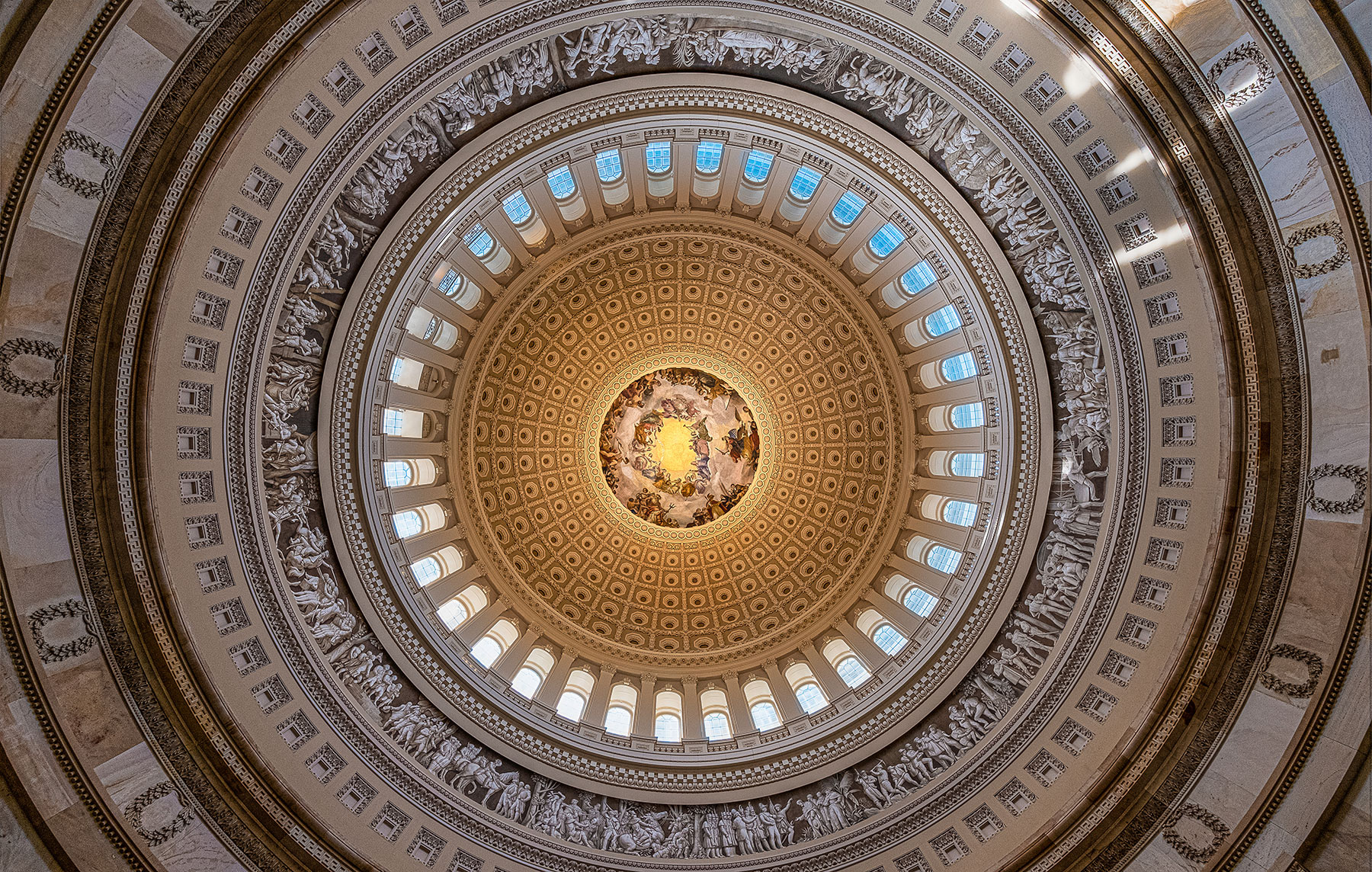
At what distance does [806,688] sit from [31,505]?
18969mm

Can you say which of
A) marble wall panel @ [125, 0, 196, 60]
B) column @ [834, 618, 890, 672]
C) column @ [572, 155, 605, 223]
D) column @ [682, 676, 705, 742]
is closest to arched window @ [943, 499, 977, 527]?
column @ [834, 618, 890, 672]

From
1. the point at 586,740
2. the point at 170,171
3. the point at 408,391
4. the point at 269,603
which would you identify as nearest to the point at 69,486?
the point at 269,603

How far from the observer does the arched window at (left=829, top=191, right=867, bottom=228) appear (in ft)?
60.0

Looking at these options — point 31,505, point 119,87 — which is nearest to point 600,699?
point 31,505

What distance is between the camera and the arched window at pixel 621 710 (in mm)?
20359

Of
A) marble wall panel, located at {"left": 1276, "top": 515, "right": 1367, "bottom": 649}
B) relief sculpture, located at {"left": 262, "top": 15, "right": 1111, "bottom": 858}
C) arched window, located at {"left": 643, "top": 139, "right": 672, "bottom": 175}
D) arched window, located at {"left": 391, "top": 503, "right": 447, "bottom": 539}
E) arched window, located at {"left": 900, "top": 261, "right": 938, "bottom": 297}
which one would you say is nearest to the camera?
marble wall panel, located at {"left": 1276, "top": 515, "right": 1367, "bottom": 649}

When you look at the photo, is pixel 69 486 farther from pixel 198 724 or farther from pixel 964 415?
pixel 964 415

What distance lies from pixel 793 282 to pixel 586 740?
15.6m

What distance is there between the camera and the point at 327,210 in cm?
1413

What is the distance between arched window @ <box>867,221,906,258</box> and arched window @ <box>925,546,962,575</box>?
902 cm

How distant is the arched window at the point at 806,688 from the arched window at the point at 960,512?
6471 millimetres

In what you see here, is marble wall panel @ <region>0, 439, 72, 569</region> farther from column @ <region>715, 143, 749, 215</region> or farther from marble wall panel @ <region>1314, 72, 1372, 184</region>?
marble wall panel @ <region>1314, 72, 1372, 184</region>

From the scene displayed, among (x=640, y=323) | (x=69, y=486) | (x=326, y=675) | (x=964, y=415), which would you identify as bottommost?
(x=326, y=675)

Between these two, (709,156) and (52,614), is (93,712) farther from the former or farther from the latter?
(709,156)
